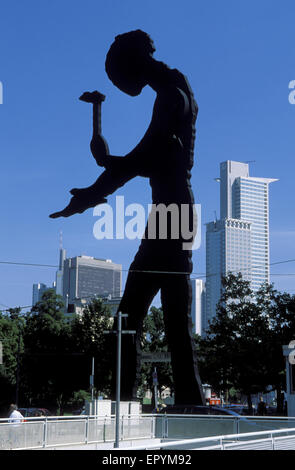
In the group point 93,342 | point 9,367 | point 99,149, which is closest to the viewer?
point 99,149

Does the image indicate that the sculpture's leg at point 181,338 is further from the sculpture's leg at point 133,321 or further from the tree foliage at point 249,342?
the tree foliage at point 249,342

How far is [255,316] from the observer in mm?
36906

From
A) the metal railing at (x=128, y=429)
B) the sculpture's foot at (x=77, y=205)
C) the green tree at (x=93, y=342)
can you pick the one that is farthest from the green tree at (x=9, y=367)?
the metal railing at (x=128, y=429)

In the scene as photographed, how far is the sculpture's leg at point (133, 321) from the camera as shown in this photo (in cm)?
2180

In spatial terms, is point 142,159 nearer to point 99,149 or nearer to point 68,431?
point 99,149

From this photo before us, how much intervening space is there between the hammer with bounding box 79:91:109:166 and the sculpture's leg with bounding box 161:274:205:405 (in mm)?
5077

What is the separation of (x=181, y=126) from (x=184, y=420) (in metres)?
9.79

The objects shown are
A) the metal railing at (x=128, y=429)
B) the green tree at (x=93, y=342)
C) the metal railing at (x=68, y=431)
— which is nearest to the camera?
the metal railing at (x=68, y=431)

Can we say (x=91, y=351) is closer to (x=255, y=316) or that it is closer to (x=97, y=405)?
(x=255, y=316)

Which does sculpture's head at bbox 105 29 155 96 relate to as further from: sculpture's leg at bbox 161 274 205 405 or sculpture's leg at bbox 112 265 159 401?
sculpture's leg at bbox 161 274 205 405

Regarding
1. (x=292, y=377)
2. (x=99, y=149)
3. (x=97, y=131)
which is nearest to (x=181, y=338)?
(x=292, y=377)

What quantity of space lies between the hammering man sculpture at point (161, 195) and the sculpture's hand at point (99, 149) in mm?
36

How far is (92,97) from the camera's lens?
2344 centimetres

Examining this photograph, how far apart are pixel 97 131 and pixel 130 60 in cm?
282
